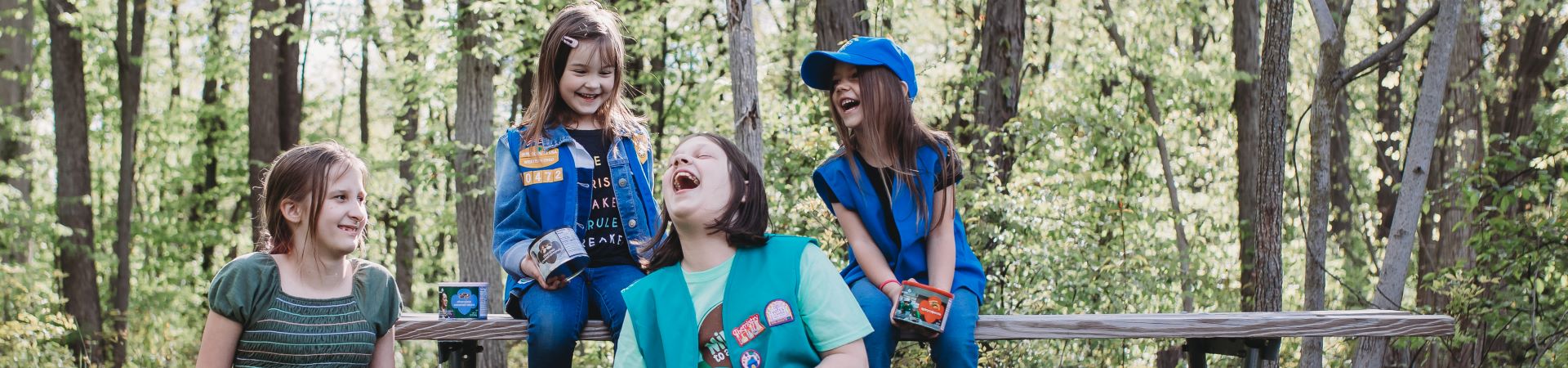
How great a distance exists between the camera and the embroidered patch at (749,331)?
2.53 m

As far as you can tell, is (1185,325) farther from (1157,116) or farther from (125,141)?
(125,141)

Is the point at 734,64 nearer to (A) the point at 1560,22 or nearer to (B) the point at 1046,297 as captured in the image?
(B) the point at 1046,297

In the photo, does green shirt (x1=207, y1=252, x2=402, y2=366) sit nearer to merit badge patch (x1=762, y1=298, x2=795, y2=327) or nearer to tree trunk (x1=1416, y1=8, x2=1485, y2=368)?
merit badge patch (x1=762, y1=298, x2=795, y2=327)

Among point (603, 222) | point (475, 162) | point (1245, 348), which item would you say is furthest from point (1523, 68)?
point (603, 222)

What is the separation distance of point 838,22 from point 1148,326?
466 centimetres

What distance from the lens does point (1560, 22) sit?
32.2 ft

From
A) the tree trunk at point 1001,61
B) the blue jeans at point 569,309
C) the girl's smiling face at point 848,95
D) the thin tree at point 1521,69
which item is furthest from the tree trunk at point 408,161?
the thin tree at point 1521,69

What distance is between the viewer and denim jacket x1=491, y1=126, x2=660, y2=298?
10.6 ft

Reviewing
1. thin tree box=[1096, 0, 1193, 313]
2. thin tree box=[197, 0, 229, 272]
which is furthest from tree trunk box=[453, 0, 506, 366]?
thin tree box=[197, 0, 229, 272]

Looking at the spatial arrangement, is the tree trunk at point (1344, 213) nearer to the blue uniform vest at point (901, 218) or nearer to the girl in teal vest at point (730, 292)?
the blue uniform vest at point (901, 218)

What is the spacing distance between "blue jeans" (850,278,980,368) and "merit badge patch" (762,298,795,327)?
1.87 ft

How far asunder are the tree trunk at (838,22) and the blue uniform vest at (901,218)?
175 inches

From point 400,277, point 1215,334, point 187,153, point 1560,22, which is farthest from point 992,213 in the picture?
point 187,153

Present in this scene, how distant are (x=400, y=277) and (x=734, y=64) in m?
12.3
